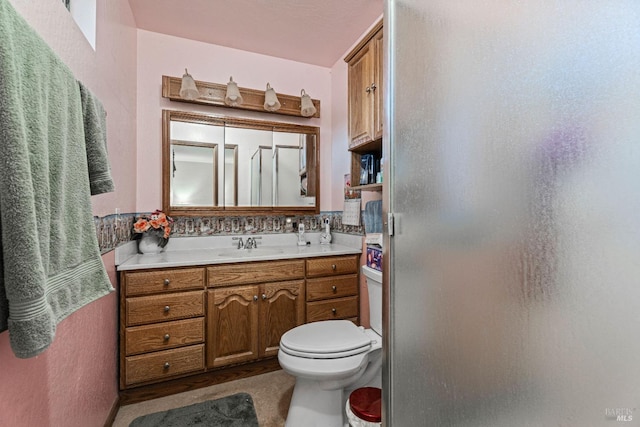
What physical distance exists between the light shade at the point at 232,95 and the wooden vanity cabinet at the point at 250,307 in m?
1.26

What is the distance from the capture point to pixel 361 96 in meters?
1.73

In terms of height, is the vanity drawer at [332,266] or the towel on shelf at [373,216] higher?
the towel on shelf at [373,216]

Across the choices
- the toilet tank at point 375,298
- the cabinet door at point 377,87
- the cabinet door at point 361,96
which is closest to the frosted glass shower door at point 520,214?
the toilet tank at point 375,298

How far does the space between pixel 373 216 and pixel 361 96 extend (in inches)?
32.1

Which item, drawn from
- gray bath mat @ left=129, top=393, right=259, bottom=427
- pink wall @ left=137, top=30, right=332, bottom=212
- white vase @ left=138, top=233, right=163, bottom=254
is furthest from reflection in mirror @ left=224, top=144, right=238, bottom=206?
gray bath mat @ left=129, top=393, right=259, bottom=427

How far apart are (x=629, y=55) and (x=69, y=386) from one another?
1620 millimetres

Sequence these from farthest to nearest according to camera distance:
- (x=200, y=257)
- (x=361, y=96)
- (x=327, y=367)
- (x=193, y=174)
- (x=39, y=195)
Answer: (x=193, y=174), (x=200, y=257), (x=361, y=96), (x=327, y=367), (x=39, y=195)

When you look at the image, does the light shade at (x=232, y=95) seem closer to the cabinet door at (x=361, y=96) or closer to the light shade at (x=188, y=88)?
the light shade at (x=188, y=88)

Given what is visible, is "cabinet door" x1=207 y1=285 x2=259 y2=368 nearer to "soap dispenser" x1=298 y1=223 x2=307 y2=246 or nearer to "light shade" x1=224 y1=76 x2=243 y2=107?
"soap dispenser" x1=298 y1=223 x2=307 y2=246

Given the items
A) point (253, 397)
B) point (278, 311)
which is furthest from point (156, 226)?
point (253, 397)

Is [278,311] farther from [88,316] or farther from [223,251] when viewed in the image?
[88,316]

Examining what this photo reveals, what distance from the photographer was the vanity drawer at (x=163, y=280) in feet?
5.16

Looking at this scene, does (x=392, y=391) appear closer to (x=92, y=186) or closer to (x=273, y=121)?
(x=92, y=186)

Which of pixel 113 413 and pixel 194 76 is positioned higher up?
pixel 194 76
